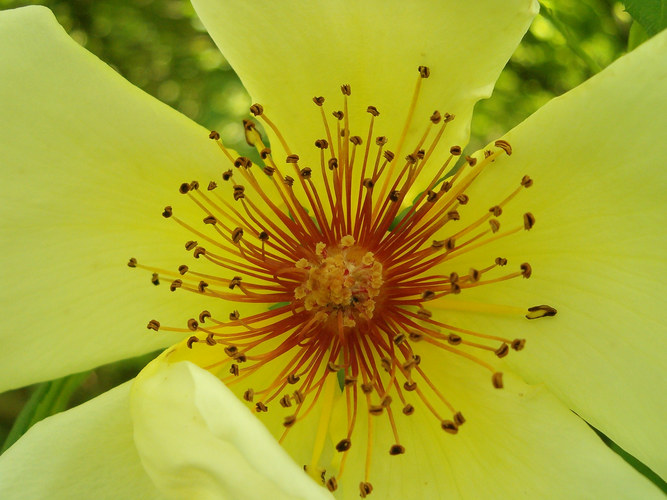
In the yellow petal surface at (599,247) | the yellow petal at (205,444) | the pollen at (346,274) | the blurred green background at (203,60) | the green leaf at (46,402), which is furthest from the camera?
the blurred green background at (203,60)

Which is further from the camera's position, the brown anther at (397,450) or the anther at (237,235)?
the anther at (237,235)

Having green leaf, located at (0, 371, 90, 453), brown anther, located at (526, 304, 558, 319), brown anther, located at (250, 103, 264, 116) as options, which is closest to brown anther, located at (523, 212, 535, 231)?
brown anther, located at (526, 304, 558, 319)

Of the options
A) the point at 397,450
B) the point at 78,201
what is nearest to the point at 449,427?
the point at 397,450

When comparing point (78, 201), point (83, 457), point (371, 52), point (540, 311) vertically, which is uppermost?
point (371, 52)

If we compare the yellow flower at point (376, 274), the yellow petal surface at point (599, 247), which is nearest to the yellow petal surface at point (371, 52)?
the yellow flower at point (376, 274)

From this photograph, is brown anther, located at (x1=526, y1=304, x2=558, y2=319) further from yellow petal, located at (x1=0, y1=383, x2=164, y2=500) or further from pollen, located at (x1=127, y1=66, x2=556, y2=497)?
yellow petal, located at (x1=0, y1=383, x2=164, y2=500)

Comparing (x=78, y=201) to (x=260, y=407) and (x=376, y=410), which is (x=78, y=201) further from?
(x=376, y=410)

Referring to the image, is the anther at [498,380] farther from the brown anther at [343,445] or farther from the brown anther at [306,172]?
the brown anther at [306,172]
